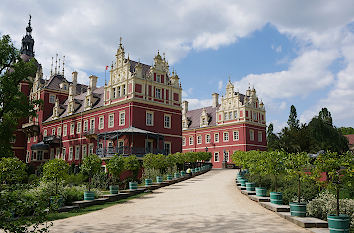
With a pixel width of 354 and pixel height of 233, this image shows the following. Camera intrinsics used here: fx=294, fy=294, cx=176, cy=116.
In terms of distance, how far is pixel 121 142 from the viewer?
108 ft

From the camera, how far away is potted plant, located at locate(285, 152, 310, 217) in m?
10.1

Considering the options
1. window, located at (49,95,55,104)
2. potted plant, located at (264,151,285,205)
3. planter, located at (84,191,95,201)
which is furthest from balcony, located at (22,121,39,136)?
potted plant, located at (264,151,285,205)

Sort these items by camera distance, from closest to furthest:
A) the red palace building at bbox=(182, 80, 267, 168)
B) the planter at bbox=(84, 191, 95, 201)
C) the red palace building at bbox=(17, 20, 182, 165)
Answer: the planter at bbox=(84, 191, 95, 201)
the red palace building at bbox=(17, 20, 182, 165)
the red palace building at bbox=(182, 80, 267, 168)

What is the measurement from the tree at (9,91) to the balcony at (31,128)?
18594 mm

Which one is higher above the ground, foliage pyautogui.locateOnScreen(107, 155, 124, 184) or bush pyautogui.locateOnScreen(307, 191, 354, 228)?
foliage pyautogui.locateOnScreen(107, 155, 124, 184)

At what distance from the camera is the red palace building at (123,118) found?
1268 inches

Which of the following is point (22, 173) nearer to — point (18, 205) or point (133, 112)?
point (18, 205)

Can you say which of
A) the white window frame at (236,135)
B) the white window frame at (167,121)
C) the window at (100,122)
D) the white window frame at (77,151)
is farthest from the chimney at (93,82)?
the white window frame at (236,135)

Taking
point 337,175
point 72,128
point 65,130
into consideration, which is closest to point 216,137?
point 72,128

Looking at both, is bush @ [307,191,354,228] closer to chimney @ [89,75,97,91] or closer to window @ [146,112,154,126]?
window @ [146,112,154,126]

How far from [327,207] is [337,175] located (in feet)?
6.62

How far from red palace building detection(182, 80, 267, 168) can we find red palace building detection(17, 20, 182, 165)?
39.0 feet

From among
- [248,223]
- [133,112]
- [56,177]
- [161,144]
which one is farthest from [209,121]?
[248,223]

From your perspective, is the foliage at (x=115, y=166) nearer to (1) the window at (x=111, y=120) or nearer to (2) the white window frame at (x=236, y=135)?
(1) the window at (x=111, y=120)
